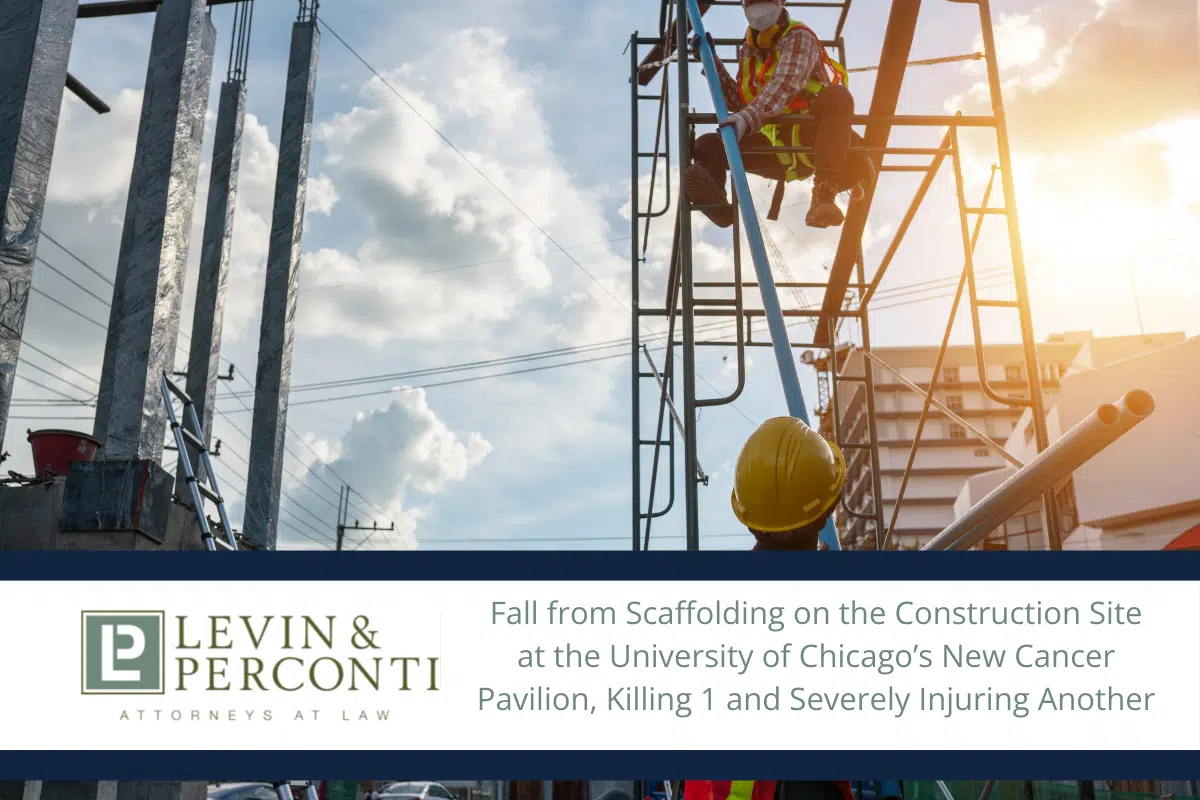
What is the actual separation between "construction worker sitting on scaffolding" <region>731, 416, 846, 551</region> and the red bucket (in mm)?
4294

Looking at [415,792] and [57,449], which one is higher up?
[57,449]

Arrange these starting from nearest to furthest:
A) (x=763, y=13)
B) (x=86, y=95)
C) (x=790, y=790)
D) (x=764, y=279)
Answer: (x=790, y=790) → (x=764, y=279) → (x=763, y=13) → (x=86, y=95)

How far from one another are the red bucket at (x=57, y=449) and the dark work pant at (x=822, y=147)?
3794 mm

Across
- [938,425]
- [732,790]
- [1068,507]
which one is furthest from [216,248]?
[938,425]

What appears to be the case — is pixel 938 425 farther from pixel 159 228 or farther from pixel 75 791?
pixel 75 791

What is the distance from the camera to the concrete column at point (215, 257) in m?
7.48

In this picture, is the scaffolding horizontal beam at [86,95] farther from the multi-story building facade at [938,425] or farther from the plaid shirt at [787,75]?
the multi-story building facade at [938,425]

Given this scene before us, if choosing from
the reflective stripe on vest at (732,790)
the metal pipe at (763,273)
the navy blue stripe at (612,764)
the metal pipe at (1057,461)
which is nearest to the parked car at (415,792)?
the metal pipe at (763,273)

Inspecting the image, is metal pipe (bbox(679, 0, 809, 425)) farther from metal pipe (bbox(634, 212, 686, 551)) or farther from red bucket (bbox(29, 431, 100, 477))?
red bucket (bbox(29, 431, 100, 477))

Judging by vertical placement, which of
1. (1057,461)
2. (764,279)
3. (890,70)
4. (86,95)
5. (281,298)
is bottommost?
(1057,461)

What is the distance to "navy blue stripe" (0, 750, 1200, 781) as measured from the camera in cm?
169

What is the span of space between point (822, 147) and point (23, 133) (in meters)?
4.05

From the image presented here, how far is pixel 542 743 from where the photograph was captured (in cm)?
173

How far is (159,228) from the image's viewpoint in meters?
5.53
